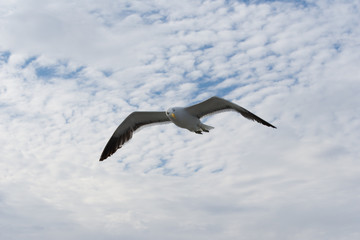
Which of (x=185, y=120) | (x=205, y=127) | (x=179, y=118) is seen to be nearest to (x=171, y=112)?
(x=179, y=118)

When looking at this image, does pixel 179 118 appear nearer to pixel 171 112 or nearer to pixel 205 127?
pixel 171 112

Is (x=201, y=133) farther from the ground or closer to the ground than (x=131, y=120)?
closer to the ground

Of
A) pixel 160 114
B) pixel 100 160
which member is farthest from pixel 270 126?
pixel 100 160

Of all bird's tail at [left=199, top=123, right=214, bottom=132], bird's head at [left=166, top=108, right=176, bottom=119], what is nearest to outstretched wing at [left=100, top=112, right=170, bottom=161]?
bird's head at [left=166, top=108, right=176, bottom=119]

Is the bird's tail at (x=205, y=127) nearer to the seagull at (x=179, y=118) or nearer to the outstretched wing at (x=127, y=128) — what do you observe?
the seagull at (x=179, y=118)

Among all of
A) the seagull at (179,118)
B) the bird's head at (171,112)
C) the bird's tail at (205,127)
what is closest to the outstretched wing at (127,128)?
the seagull at (179,118)

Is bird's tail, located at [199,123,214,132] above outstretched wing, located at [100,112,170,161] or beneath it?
beneath

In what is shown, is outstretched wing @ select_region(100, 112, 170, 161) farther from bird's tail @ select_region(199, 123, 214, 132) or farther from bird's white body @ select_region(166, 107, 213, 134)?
bird's tail @ select_region(199, 123, 214, 132)

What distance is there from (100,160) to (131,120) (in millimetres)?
3037

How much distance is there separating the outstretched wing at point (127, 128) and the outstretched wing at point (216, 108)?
2.31 m

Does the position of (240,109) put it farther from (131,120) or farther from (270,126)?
(131,120)

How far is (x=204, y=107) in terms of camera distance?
1844 cm

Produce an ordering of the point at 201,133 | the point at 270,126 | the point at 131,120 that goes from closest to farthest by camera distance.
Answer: the point at 270,126 → the point at 201,133 → the point at 131,120

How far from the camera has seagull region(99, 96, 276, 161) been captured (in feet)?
59.4
